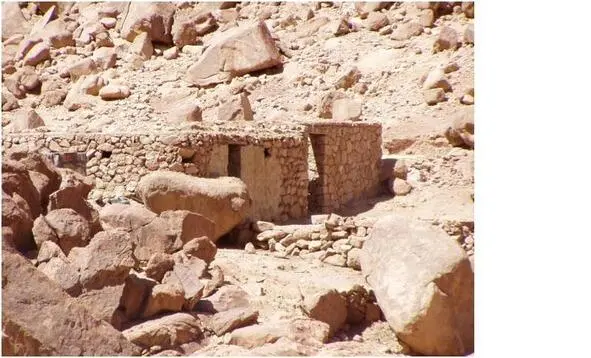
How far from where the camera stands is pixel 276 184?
12.5 metres

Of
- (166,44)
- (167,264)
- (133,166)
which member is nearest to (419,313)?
(167,264)

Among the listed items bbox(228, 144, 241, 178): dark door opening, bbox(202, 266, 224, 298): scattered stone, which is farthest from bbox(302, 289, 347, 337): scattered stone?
bbox(228, 144, 241, 178): dark door opening

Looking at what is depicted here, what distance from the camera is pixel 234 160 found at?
463 inches

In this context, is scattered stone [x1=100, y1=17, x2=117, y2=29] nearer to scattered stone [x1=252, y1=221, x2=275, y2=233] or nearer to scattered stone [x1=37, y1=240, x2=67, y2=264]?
scattered stone [x1=252, y1=221, x2=275, y2=233]

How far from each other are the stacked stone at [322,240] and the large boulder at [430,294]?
120 inches

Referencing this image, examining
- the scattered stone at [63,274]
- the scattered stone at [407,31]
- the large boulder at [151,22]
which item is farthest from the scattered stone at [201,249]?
the large boulder at [151,22]

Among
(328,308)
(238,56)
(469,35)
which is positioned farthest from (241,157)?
(469,35)

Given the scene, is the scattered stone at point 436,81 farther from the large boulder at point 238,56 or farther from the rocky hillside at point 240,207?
the large boulder at point 238,56

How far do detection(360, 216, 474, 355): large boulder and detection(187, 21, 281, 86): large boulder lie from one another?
14.4 m

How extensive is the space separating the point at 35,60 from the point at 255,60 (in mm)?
6768

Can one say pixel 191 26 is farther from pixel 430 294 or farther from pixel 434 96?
pixel 430 294

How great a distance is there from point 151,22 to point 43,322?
19.6m

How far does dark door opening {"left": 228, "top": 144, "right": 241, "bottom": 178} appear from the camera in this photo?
38.5ft
